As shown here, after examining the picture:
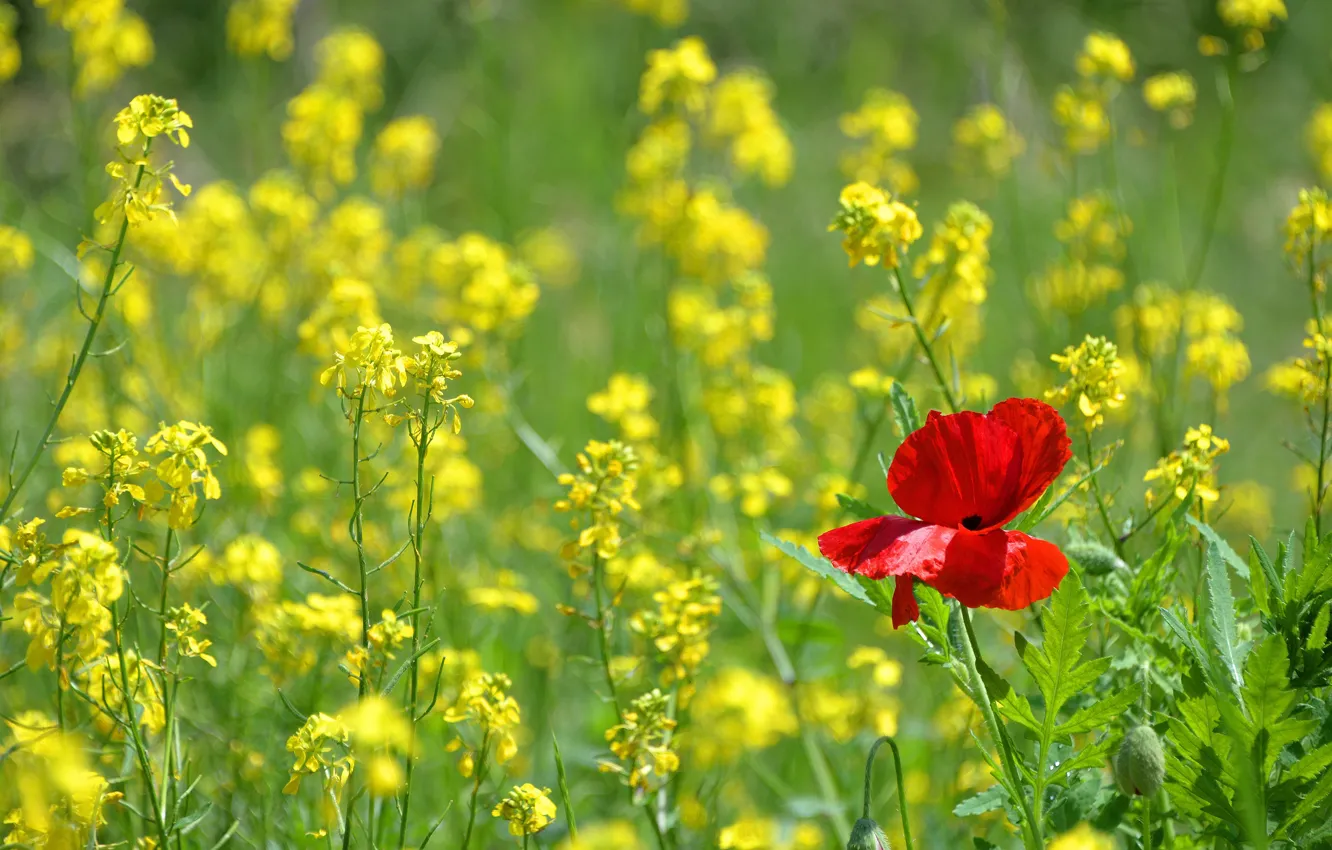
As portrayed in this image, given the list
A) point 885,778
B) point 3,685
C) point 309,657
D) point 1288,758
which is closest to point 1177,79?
point 885,778

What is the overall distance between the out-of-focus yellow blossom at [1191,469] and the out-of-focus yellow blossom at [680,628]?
72cm

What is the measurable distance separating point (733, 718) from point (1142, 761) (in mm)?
1277

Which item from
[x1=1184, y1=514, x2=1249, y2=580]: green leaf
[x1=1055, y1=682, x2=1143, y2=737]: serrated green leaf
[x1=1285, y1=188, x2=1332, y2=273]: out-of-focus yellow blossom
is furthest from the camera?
[x1=1285, y1=188, x2=1332, y2=273]: out-of-focus yellow blossom

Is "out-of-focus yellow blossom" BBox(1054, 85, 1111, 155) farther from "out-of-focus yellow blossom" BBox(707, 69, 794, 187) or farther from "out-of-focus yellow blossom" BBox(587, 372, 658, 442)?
"out-of-focus yellow blossom" BBox(587, 372, 658, 442)

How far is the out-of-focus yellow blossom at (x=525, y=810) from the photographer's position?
5.31 ft

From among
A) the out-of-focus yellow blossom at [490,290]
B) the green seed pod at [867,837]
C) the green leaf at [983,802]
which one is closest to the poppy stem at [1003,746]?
the green leaf at [983,802]

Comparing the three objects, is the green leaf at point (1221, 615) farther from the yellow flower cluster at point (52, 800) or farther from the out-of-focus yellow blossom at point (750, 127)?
the out-of-focus yellow blossom at point (750, 127)

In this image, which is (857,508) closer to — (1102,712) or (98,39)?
(1102,712)

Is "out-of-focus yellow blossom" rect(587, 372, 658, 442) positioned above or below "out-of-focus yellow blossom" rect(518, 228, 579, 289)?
below

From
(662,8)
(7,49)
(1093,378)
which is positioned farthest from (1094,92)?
(7,49)

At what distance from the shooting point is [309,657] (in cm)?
219

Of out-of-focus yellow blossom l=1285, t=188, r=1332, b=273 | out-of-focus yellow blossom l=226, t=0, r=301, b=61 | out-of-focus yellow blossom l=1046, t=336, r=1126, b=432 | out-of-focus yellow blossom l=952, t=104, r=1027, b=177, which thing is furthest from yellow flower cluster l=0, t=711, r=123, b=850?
out-of-focus yellow blossom l=952, t=104, r=1027, b=177

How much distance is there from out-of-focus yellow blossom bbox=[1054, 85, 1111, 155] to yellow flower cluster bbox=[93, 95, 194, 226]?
236cm

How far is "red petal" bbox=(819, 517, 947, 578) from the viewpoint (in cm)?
131
